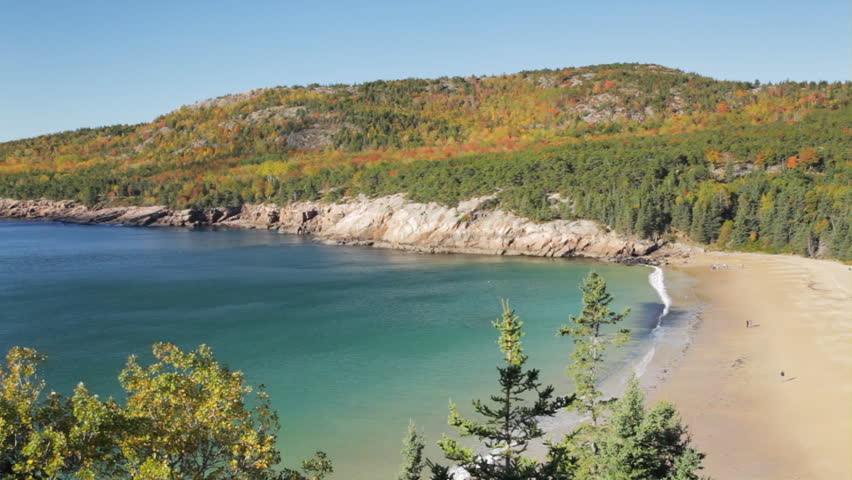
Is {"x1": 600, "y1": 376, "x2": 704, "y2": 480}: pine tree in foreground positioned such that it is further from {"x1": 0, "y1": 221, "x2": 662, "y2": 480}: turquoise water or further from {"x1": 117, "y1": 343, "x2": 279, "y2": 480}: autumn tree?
{"x1": 117, "y1": 343, "x2": 279, "y2": 480}: autumn tree

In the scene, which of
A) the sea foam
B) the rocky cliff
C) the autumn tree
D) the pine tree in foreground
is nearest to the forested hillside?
the rocky cliff

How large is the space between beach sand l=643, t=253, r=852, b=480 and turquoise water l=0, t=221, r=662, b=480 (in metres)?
6.85

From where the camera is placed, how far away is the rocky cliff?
98.4 m

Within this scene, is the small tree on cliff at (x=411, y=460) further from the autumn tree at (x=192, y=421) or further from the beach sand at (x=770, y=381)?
the beach sand at (x=770, y=381)

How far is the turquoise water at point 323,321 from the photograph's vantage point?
34906 mm

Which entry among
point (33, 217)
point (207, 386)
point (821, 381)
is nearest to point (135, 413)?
point (207, 386)

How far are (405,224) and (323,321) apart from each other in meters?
62.8

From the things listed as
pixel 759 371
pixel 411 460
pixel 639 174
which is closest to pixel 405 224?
pixel 639 174

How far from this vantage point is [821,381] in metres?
36.2

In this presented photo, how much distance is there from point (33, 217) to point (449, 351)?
186310 mm

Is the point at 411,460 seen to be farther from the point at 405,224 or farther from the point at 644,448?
the point at 405,224

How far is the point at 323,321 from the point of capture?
5741 cm

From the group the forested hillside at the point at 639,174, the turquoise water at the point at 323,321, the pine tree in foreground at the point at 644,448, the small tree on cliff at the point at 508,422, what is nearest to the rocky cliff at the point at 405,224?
the forested hillside at the point at 639,174

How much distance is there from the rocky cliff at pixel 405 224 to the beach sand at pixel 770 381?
32.1m
